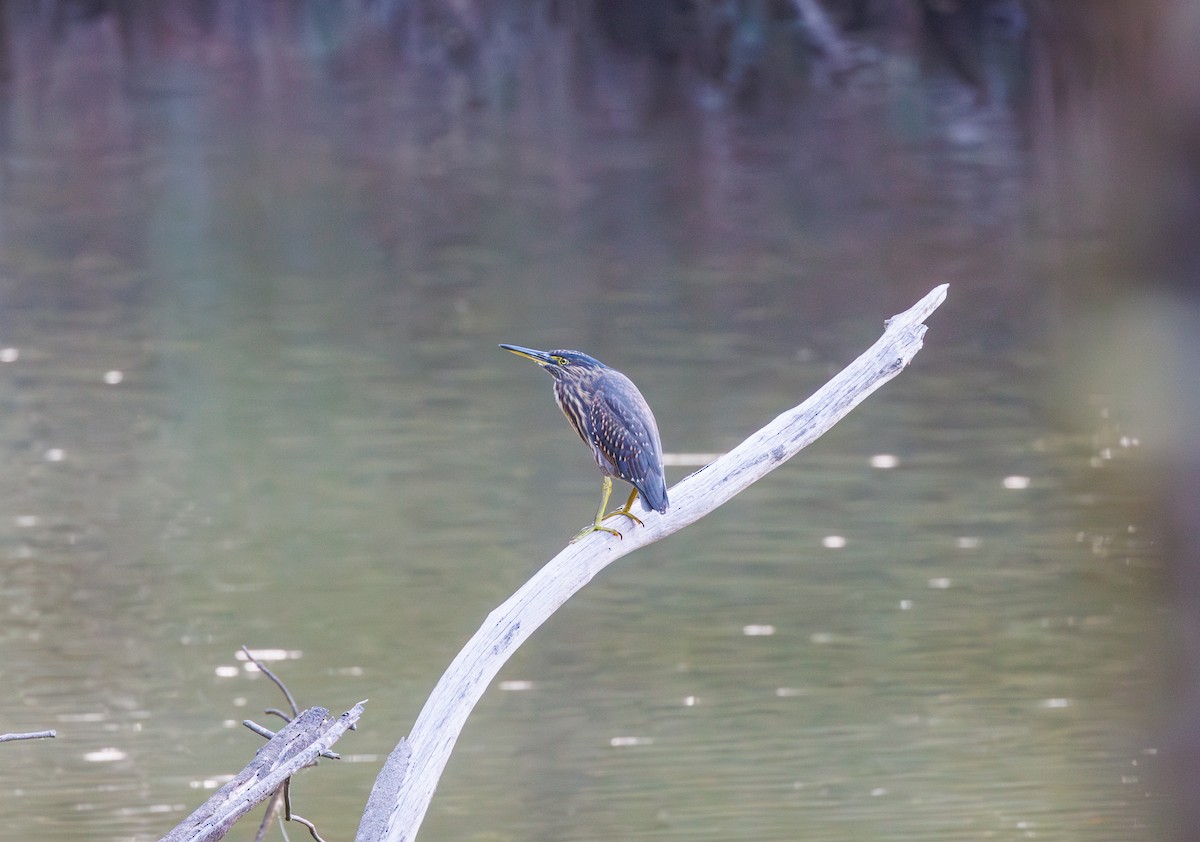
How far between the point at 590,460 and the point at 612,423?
10.8 feet

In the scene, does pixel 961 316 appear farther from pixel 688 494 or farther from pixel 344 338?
pixel 688 494

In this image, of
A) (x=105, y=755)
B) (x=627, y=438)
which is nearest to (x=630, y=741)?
(x=105, y=755)

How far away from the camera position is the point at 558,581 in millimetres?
2201

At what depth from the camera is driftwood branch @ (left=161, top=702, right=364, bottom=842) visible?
177 centimetres

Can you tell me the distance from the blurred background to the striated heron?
1246mm

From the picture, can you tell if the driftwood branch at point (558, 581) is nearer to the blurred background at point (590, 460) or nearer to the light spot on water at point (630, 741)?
the blurred background at point (590, 460)

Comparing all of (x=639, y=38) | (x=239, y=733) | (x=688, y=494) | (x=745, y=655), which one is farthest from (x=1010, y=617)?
(x=639, y=38)

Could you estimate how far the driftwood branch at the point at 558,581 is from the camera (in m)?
1.93

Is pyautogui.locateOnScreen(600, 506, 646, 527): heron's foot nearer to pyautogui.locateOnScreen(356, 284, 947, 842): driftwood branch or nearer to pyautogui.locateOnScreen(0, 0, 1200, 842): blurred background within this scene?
pyautogui.locateOnScreen(356, 284, 947, 842): driftwood branch

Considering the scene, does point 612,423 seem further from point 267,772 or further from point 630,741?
point 630,741

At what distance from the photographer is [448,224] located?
9531mm

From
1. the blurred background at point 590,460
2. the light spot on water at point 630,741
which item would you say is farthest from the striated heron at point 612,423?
the light spot on water at point 630,741

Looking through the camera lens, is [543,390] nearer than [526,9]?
Yes

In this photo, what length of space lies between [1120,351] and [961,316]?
87cm
